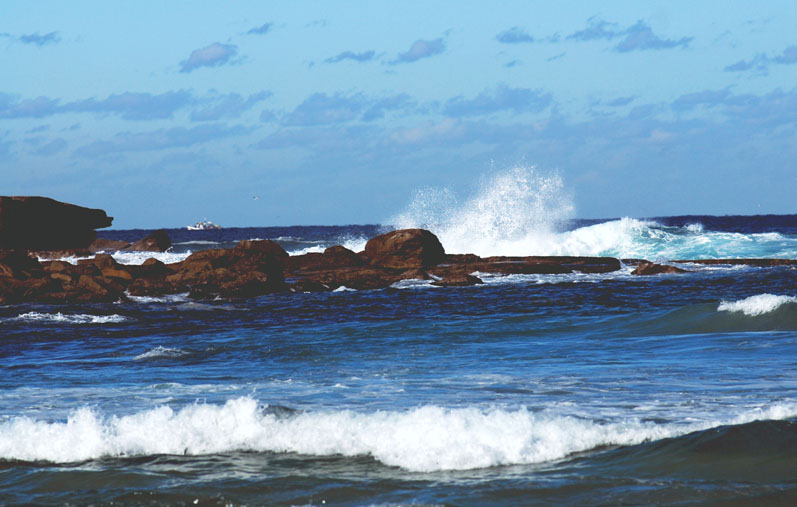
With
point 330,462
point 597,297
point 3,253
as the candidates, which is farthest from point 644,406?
point 3,253

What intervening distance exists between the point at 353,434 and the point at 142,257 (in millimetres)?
44690

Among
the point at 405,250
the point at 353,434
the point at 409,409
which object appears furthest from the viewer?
the point at 405,250

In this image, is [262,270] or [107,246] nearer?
[262,270]

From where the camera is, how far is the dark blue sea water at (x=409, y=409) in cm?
663

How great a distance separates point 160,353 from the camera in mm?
14359

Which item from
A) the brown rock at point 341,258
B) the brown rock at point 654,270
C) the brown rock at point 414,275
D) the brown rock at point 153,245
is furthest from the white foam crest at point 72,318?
the brown rock at point 153,245

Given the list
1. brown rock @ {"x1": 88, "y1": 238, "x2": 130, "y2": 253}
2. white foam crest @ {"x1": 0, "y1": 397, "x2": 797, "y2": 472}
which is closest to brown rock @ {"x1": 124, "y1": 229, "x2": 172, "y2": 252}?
brown rock @ {"x1": 88, "y1": 238, "x2": 130, "y2": 253}

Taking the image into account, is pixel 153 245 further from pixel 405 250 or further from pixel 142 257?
pixel 405 250

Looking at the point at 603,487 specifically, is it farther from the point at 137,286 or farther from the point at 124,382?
the point at 137,286

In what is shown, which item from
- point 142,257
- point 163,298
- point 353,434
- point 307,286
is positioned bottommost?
point 353,434

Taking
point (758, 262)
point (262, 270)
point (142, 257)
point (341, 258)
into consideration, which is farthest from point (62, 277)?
point (758, 262)

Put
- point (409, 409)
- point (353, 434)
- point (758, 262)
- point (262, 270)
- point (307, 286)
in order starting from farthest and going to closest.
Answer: point (758, 262) → point (262, 270) → point (307, 286) → point (409, 409) → point (353, 434)

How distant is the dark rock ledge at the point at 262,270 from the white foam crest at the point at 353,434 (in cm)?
1796

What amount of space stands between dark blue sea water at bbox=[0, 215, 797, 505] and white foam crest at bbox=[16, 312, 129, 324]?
37cm
